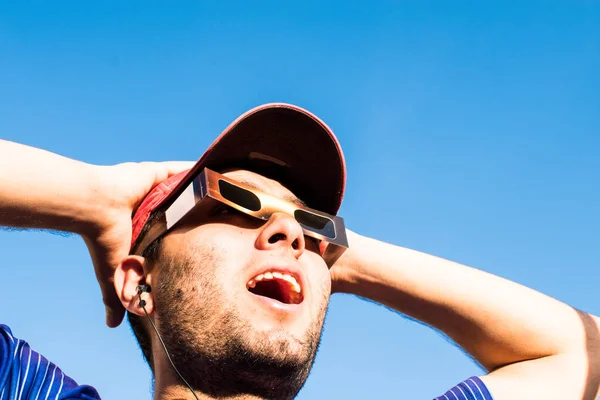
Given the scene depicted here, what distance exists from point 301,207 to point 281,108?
1.81 feet

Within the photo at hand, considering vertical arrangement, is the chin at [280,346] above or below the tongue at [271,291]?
below

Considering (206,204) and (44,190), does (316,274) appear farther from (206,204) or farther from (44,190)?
(44,190)

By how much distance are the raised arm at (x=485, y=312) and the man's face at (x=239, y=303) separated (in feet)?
2.58

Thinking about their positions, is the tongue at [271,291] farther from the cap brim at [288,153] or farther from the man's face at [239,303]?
the cap brim at [288,153]

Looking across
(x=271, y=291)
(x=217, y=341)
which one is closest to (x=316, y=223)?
(x=271, y=291)

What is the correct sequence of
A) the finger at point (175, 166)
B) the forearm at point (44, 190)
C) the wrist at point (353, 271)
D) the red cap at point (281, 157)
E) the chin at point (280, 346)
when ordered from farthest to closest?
1. the wrist at point (353, 271)
2. the finger at point (175, 166)
3. the red cap at point (281, 157)
4. the chin at point (280, 346)
5. the forearm at point (44, 190)

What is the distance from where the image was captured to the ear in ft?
10.3

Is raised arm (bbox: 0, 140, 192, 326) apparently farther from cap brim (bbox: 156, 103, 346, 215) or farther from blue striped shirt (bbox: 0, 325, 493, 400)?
blue striped shirt (bbox: 0, 325, 493, 400)

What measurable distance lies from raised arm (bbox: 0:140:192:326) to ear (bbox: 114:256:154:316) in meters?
0.05

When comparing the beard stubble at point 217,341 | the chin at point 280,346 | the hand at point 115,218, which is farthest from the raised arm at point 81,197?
the chin at point 280,346

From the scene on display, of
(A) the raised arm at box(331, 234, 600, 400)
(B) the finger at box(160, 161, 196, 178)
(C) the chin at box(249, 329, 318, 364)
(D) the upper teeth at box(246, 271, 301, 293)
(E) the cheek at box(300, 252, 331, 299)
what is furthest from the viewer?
(A) the raised arm at box(331, 234, 600, 400)

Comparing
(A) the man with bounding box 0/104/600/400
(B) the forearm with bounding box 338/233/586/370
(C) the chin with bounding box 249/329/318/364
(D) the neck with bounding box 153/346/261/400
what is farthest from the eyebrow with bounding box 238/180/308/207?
(D) the neck with bounding box 153/346/261/400

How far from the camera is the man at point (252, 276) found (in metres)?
2.74

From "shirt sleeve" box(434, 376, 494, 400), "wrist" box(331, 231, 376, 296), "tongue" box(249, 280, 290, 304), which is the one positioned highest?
"wrist" box(331, 231, 376, 296)
